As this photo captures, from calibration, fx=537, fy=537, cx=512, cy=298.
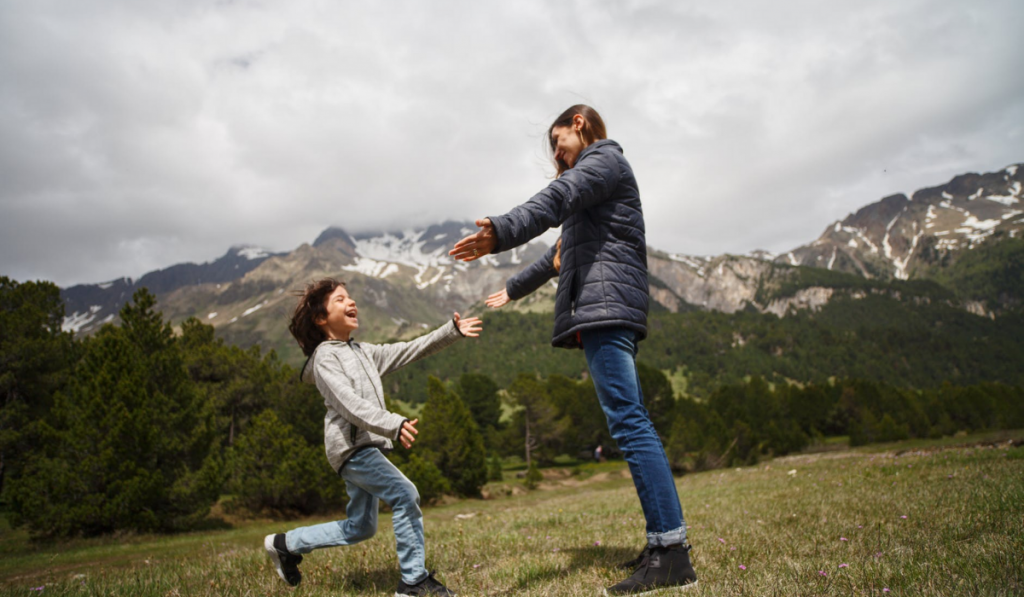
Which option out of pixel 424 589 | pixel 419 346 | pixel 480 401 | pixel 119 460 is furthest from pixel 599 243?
pixel 480 401

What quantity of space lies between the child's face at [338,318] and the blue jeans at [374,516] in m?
1.08

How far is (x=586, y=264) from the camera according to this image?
3891 millimetres

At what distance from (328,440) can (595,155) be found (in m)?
2.97

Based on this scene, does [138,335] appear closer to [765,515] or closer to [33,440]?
[33,440]

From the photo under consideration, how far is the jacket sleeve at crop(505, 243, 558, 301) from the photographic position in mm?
4840

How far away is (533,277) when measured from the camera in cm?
504

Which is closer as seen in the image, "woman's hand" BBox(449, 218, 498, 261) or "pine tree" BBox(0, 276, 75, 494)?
"woman's hand" BBox(449, 218, 498, 261)

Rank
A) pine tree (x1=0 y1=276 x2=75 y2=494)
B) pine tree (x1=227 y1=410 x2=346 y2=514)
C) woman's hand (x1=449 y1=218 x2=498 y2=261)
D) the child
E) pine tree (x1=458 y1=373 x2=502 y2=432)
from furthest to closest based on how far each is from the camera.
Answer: pine tree (x1=458 y1=373 x2=502 y2=432), pine tree (x1=0 y1=276 x2=75 y2=494), pine tree (x1=227 y1=410 x2=346 y2=514), the child, woman's hand (x1=449 y1=218 x2=498 y2=261)

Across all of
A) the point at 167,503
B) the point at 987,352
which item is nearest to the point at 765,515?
the point at 167,503

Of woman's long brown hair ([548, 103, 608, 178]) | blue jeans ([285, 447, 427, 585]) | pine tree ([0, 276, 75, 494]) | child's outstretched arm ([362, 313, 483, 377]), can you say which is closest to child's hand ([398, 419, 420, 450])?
blue jeans ([285, 447, 427, 585])

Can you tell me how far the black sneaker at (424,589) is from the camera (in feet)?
12.3

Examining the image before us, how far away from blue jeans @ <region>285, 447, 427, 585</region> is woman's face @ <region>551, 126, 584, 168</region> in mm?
2740

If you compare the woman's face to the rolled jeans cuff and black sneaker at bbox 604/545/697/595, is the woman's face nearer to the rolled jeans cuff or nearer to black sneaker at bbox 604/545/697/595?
the rolled jeans cuff

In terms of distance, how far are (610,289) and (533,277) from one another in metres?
1.38
